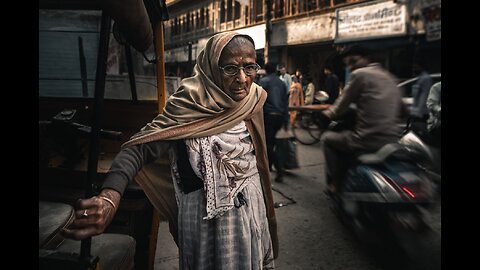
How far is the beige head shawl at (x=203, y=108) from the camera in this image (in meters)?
1.53

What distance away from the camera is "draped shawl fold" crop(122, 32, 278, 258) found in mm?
1538

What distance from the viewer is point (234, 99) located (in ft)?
5.35

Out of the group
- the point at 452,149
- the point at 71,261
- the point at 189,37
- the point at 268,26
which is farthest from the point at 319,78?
the point at 71,261

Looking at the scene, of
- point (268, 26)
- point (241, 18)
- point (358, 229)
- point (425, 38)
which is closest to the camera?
point (358, 229)

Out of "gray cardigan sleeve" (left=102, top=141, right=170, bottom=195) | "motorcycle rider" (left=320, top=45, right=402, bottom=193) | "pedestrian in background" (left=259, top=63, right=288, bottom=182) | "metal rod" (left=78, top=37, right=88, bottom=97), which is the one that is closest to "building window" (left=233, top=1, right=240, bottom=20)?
"pedestrian in background" (left=259, top=63, right=288, bottom=182)

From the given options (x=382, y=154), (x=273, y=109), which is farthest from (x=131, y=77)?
(x=273, y=109)

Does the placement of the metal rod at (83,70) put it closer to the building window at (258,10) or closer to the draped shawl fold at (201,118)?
the draped shawl fold at (201,118)

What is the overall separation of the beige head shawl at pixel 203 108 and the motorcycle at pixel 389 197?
1.88 metres

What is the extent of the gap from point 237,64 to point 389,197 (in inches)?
82.4

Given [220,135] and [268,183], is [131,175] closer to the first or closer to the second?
[220,135]

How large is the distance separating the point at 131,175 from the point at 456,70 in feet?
5.24

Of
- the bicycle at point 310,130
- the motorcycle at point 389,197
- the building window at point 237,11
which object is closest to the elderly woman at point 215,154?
the motorcycle at point 389,197

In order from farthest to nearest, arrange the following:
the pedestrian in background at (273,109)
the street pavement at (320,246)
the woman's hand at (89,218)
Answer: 1. the pedestrian in background at (273,109)
2. the street pavement at (320,246)
3. the woman's hand at (89,218)

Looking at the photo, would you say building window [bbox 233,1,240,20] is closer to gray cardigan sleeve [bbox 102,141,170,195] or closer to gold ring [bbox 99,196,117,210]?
gray cardigan sleeve [bbox 102,141,170,195]
